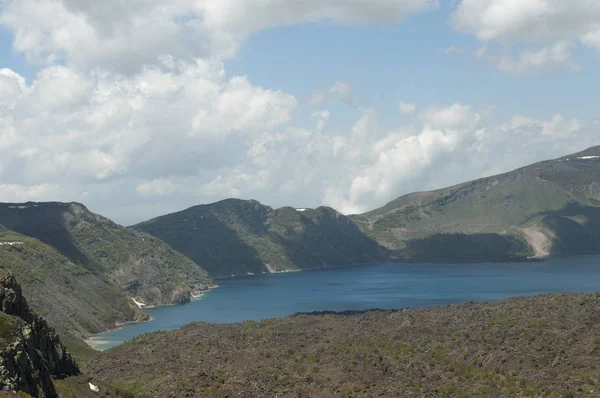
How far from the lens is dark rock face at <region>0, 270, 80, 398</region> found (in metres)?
56.3

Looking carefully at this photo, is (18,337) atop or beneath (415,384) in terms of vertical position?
atop

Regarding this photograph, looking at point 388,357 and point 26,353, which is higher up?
point 26,353

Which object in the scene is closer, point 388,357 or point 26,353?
point 26,353

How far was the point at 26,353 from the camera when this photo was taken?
60.5 m

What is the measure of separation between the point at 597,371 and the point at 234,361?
52154mm

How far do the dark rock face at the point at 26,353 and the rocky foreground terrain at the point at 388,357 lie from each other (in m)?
10.7

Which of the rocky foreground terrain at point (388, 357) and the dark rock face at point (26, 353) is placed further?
the rocky foreground terrain at point (388, 357)

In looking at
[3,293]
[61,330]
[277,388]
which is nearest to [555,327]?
[277,388]

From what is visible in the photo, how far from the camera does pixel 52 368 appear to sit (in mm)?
78438

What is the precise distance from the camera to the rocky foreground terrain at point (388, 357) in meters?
85.8

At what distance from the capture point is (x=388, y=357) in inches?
4114

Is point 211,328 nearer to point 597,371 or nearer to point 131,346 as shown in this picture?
point 131,346

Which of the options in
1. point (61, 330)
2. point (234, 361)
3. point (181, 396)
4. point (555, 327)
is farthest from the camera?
point (61, 330)

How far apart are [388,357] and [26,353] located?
2347 inches
